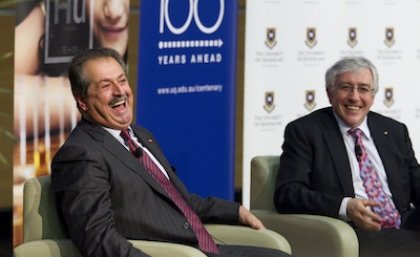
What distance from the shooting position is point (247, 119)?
6645mm

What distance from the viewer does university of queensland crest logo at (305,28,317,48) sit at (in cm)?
679

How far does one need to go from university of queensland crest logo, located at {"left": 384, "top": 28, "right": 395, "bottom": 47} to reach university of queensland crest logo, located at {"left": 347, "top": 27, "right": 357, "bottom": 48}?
238 mm

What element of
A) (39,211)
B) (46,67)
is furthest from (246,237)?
(46,67)

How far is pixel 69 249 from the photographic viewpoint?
3.95 m

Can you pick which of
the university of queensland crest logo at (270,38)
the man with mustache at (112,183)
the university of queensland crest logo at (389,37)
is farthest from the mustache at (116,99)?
the university of queensland crest logo at (389,37)

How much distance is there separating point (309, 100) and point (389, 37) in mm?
718

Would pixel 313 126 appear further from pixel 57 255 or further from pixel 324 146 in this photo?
pixel 57 255

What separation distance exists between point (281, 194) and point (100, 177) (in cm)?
121

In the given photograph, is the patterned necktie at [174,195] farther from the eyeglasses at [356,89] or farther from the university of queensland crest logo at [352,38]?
the university of queensland crest logo at [352,38]

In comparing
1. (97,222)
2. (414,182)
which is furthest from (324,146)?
(97,222)

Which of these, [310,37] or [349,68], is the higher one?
[310,37]

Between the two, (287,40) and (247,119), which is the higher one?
(287,40)

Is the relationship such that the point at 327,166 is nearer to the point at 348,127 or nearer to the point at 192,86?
the point at 348,127

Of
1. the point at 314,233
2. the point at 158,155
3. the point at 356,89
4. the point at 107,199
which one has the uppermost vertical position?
the point at 356,89
